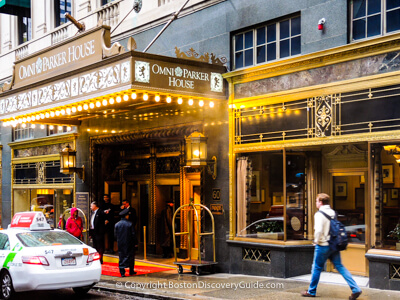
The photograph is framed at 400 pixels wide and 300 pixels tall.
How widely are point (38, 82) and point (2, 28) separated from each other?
38.5 ft

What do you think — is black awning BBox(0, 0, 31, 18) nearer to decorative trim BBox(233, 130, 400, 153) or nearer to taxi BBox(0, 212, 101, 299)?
decorative trim BBox(233, 130, 400, 153)

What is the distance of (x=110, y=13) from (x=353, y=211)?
10113 millimetres

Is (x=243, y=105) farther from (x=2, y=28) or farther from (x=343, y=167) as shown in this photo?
(x=2, y=28)

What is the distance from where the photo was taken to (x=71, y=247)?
10570 millimetres

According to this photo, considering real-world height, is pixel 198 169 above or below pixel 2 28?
below

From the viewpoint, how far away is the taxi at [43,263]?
9.99 m

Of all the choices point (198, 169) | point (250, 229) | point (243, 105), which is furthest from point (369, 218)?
point (198, 169)

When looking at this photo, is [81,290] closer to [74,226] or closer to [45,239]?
[45,239]

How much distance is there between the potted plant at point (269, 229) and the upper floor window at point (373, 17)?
444 centimetres

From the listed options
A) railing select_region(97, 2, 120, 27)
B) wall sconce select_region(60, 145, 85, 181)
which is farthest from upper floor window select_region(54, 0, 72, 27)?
wall sconce select_region(60, 145, 85, 181)

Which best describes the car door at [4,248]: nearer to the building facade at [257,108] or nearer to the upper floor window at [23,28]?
the building facade at [257,108]

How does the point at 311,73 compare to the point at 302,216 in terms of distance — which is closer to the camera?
the point at 311,73

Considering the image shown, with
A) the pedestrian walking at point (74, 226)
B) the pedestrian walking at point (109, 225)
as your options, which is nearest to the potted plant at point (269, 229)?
the pedestrian walking at point (74, 226)

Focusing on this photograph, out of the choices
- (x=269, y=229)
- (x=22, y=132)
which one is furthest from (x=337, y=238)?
(x=22, y=132)
